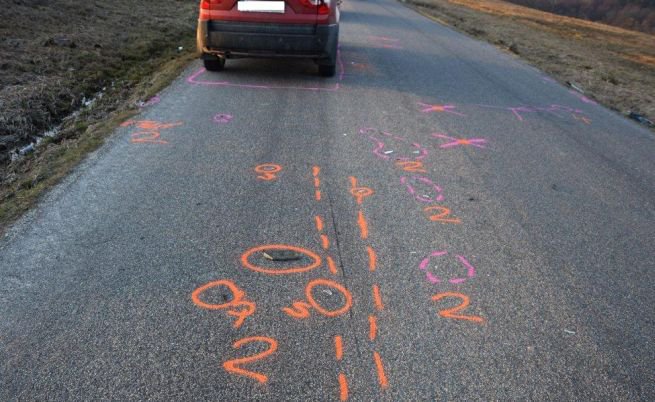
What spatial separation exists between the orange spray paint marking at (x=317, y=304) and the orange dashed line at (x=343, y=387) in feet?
1.57

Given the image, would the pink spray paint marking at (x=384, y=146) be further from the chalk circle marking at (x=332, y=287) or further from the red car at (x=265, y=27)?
the chalk circle marking at (x=332, y=287)

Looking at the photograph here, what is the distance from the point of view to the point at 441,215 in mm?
4352

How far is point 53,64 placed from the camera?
7.59 m

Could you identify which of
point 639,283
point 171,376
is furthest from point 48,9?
point 639,283

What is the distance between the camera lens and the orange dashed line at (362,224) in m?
3.92

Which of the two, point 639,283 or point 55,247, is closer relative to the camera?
point 55,247

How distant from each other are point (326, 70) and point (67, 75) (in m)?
3.78

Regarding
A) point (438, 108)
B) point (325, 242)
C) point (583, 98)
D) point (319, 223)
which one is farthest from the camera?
point (583, 98)

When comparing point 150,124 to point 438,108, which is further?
point 438,108

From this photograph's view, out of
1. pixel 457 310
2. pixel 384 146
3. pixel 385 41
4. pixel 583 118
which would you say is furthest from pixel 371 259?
pixel 385 41

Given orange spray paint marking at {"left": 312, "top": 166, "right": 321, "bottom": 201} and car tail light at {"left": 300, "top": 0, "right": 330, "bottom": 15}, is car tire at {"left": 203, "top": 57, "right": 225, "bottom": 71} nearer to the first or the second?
car tail light at {"left": 300, "top": 0, "right": 330, "bottom": 15}

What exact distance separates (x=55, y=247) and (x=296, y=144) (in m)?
2.75

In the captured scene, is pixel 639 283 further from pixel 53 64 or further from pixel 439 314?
pixel 53 64

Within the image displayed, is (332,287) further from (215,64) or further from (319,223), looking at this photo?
(215,64)
